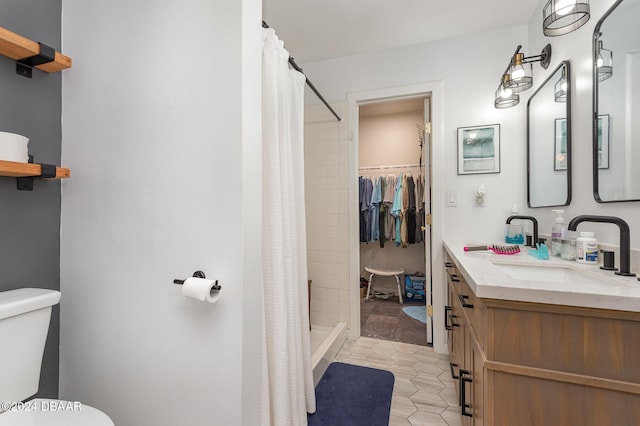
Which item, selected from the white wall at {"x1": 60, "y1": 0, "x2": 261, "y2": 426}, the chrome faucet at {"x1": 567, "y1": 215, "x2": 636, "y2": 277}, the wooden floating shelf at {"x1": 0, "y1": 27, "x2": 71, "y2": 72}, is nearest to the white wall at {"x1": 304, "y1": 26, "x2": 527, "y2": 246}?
the chrome faucet at {"x1": 567, "y1": 215, "x2": 636, "y2": 277}

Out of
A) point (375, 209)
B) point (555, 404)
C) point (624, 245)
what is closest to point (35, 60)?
point (555, 404)

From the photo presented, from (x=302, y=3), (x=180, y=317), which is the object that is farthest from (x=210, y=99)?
(x=302, y=3)

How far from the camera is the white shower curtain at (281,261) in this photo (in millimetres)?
1229

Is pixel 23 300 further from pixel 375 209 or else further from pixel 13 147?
pixel 375 209

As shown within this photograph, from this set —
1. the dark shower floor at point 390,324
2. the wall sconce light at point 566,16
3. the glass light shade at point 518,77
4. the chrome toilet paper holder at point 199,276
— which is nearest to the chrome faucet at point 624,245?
the wall sconce light at point 566,16

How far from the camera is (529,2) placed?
1.92 meters

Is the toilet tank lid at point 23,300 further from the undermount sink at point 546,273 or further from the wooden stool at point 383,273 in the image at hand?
the wooden stool at point 383,273

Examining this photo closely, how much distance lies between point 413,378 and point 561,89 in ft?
6.59

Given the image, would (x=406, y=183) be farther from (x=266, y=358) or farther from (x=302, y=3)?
(x=266, y=358)

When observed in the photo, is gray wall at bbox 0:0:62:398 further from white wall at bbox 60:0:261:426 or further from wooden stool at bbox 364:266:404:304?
wooden stool at bbox 364:266:404:304

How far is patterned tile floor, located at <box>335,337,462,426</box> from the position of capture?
62.6 inches

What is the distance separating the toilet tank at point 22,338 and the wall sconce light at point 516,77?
2.46 metres

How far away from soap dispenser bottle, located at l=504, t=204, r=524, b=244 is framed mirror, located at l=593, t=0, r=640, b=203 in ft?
2.44

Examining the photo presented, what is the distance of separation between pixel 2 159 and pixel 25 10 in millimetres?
609
